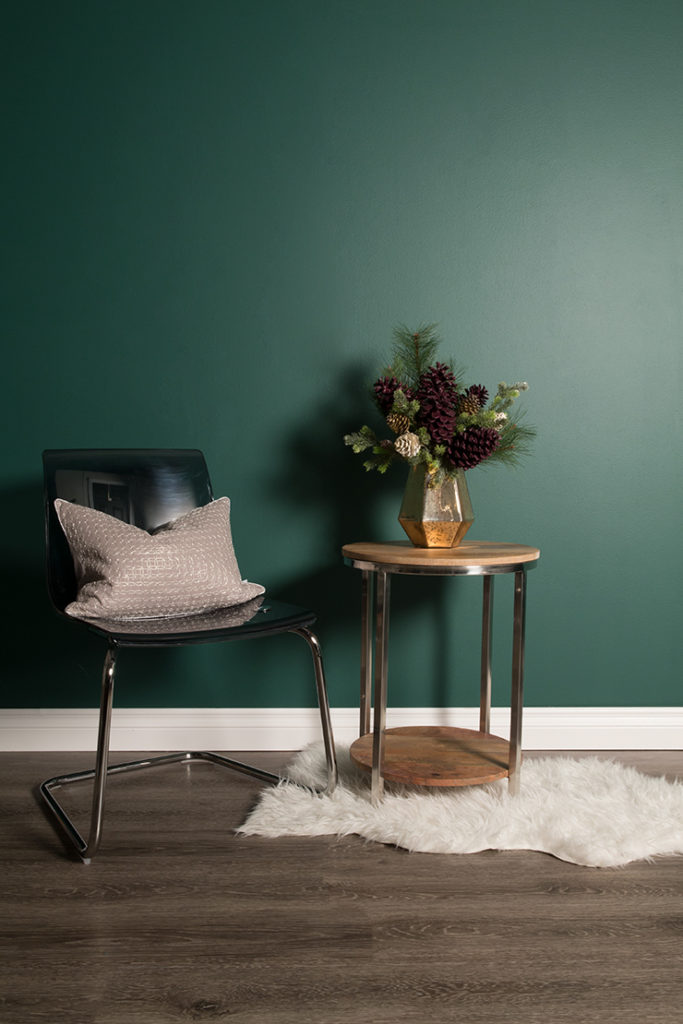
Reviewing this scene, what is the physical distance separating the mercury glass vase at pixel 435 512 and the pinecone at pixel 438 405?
10 centimetres

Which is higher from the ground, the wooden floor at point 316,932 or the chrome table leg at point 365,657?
the chrome table leg at point 365,657

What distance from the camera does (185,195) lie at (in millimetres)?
2377

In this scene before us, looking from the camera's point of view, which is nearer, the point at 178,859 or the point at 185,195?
the point at 178,859

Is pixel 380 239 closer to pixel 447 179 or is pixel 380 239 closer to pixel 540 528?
pixel 447 179

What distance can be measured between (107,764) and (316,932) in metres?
0.72

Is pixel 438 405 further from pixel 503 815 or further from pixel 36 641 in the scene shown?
pixel 36 641

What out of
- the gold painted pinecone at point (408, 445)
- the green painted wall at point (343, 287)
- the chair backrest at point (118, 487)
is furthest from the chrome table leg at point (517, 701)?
the chair backrest at point (118, 487)

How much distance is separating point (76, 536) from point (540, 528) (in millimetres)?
1248

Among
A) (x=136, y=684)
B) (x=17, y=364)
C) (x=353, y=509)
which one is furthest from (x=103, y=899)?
(x=17, y=364)

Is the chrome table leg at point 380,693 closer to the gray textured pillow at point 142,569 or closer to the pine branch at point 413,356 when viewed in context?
the gray textured pillow at point 142,569

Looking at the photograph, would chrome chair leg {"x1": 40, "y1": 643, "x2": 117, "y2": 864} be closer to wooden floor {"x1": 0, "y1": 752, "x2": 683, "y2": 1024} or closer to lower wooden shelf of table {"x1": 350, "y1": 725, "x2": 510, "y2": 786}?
wooden floor {"x1": 0, "y1": 752, "x2": 683, "y2": 1024}

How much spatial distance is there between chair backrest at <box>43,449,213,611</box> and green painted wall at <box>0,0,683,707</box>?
215mm

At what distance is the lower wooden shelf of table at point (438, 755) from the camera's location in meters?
1.92

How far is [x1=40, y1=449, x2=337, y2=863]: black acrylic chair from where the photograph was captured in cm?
171
